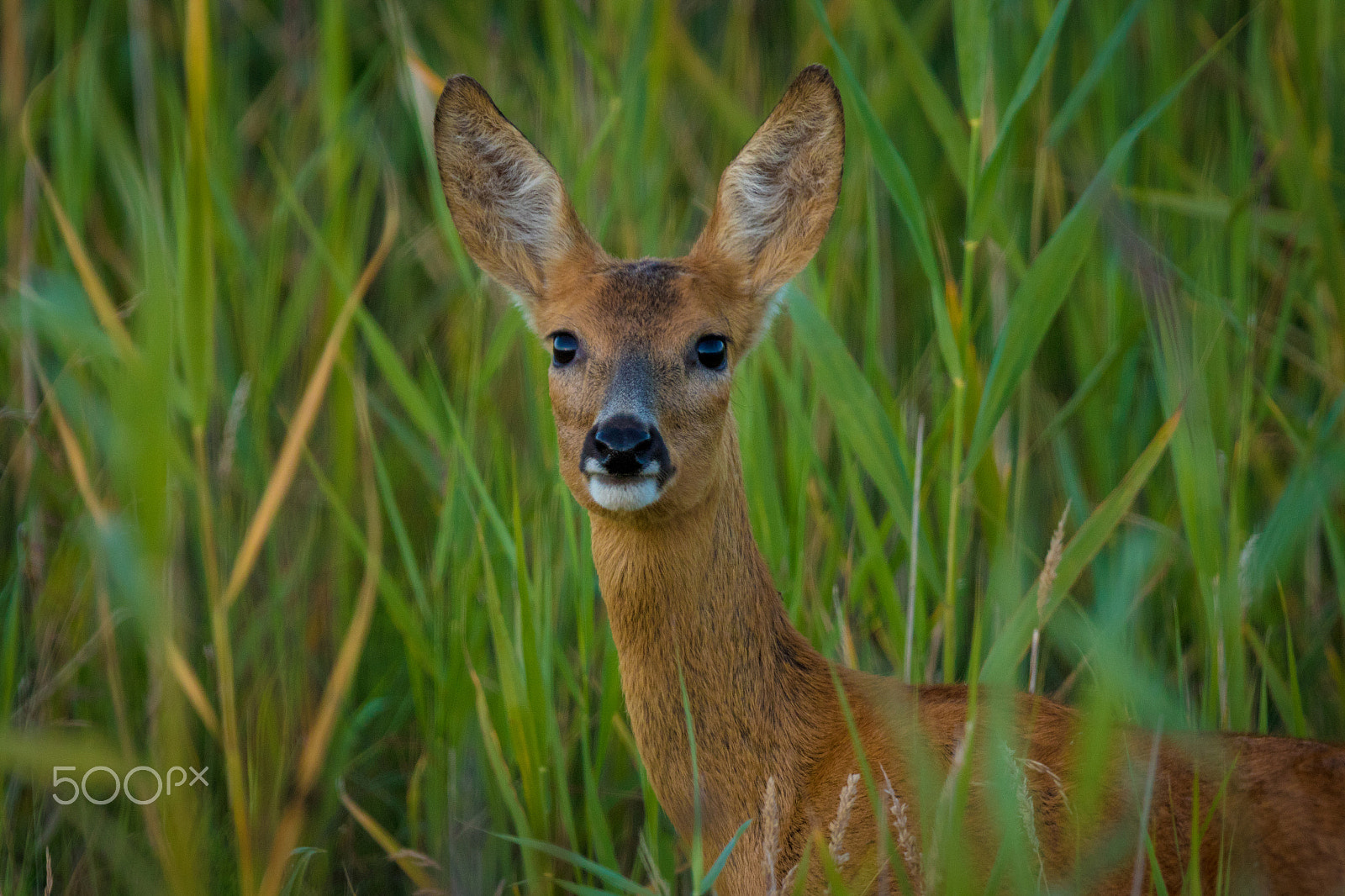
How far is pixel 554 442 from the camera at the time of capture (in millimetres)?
4035

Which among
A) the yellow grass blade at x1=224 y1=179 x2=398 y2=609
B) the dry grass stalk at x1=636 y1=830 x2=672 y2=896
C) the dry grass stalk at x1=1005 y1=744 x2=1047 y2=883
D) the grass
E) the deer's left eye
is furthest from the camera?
the deer's left eye

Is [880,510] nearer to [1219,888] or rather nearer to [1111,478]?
[1111,478]

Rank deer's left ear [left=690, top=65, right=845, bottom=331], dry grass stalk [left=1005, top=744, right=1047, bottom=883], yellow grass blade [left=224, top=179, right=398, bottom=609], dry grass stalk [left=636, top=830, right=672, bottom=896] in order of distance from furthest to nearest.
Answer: deer's left ear [left=690, top=65, right=845, bottom=331]
dry grass stalk [left=636, top=830, right=672, bottom=896]
yellow grass blade [left=224, top=179, right=398, bottom=609]
dry grass stalk [left=1005, top=744, right=1047, bottom=883]

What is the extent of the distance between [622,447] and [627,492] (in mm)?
100

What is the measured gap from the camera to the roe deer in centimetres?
272

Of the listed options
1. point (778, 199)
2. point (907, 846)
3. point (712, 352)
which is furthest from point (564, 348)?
point (907, 846)

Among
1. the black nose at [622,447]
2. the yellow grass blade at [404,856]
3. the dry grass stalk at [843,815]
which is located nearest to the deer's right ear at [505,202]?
the black nose at [622,447]

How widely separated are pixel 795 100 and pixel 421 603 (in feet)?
5.31

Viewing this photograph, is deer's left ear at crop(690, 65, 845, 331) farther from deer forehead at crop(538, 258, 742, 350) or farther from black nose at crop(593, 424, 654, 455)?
black nose at crop(593, 424, 654, 455)

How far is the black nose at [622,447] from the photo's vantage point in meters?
A: 2.89

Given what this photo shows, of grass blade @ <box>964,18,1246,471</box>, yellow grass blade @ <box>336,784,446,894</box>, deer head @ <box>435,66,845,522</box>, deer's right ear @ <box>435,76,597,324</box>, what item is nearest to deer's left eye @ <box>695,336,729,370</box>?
deer head @ <box>435,66,845,522</box>

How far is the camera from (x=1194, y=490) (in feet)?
9.96

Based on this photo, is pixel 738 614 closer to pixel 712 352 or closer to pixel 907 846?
pixel 712 352

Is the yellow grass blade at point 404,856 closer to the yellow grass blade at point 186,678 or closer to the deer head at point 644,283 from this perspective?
the yellow grass blade at point 186,678
